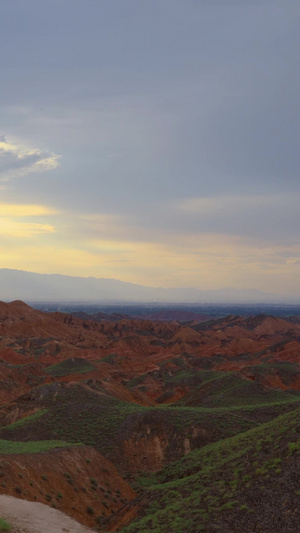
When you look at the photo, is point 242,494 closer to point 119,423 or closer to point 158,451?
point 158,451

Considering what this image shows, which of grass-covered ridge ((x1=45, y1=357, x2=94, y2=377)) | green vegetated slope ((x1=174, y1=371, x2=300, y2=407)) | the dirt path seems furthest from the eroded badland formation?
the dirt path

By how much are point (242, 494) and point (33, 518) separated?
9.37 meters

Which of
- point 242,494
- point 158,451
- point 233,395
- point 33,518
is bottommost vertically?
point 158,451

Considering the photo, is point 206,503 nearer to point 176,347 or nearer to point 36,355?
point 36,355

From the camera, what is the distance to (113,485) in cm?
3161

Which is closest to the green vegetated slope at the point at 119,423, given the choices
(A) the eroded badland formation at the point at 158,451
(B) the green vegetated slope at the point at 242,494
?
(A) the eroded badland formation at the point at 158,451

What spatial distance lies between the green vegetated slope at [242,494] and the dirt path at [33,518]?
306 cm

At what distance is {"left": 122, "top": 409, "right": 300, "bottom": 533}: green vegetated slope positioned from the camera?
18295 millimetres

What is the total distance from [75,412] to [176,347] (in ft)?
347

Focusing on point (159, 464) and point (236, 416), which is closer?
point (159, 464)

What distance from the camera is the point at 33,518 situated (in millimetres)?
19547

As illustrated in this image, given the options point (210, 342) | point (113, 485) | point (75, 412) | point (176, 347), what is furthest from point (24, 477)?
point (210, 342)

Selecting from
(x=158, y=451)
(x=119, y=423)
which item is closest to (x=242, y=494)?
(x=158, y=451)

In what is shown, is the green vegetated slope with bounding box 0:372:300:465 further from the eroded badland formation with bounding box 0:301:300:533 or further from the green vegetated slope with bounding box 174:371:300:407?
the green vegetated slope with bounding box 174:371:300:407
